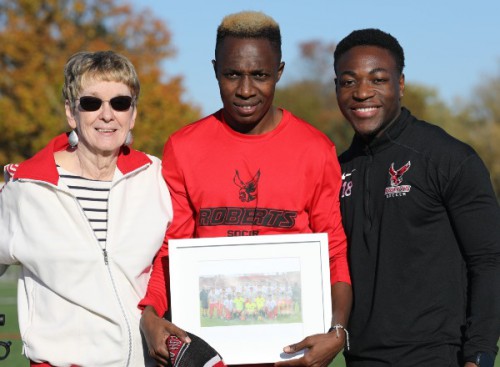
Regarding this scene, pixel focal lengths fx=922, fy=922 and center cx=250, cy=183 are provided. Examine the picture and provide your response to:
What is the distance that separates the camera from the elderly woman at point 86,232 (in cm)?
439

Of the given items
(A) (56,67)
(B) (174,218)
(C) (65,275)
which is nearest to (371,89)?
(B) (174,218)

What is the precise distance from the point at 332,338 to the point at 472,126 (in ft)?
178

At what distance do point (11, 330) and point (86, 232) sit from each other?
34.7ft

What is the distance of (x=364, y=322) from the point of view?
4.65m

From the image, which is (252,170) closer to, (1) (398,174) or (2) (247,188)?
(2) (247,188)

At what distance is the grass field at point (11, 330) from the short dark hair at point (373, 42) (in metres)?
6.59

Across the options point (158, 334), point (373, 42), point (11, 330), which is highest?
point (373, 42)

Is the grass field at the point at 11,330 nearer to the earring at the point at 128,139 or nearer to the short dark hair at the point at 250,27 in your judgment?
the earring at the point at 128,139

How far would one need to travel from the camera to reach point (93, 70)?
15.0ft

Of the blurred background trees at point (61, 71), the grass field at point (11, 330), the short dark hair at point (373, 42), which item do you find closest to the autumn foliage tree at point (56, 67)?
the blurred background trees at point (61, 71)

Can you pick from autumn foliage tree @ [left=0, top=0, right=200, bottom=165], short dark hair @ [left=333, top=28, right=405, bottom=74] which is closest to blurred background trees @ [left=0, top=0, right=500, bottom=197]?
autumn foliage tree @ [left=0, top=0, right=200, bottom=165]

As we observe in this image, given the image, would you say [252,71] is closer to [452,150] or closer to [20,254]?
[452,150]

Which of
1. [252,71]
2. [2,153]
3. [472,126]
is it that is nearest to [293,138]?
[252,71]

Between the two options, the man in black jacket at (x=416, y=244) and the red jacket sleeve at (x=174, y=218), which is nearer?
the man in black jacket at (x=416, y=244)
